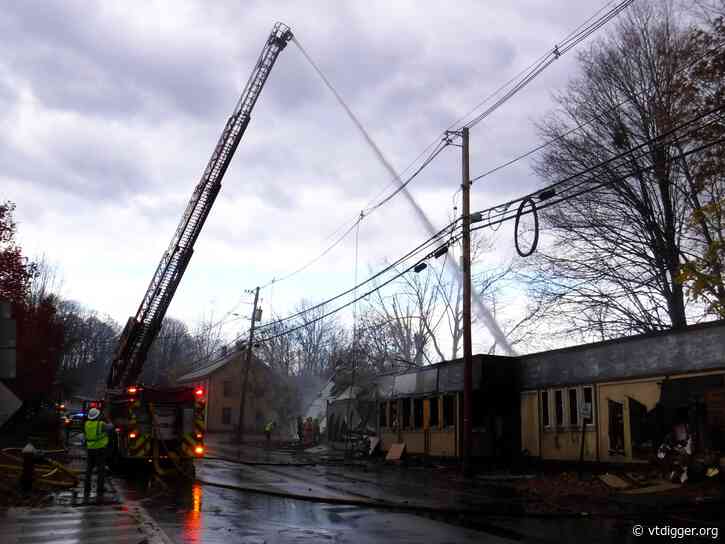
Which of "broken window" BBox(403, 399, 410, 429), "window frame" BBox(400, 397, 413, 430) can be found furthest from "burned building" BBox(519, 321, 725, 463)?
"broken window" BBox(403, 399, 410, 429)

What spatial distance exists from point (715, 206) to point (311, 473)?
14138 millimetres

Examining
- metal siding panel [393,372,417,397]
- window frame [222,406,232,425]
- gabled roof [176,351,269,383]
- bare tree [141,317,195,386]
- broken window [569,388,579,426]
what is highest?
bare tree [141,317,195,386]

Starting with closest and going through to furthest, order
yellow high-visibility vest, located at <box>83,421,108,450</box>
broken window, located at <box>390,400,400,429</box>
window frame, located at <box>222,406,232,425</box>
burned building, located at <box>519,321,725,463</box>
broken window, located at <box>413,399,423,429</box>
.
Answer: yellow high-visibility vest, located at <box>83,421,108,450</box> → burned building, located at <box>519,321,725,463</box> → broken window, located at <box>413,399,423,429</box> → broken window, located at <box>390,400,400,429</box> → window frame, located at <box>222,406,232,425</box>

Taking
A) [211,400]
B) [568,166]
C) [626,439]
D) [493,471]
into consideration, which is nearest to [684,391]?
[626,439]

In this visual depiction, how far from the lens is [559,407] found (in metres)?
21.2

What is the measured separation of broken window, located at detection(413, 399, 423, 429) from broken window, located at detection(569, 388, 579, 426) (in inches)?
320

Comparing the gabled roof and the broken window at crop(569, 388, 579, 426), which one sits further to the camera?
the gabled roof

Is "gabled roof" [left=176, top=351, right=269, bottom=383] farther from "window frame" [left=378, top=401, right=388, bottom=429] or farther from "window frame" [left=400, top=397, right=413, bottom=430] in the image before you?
"window frame" [left=400, top=397, right=413, bottom=430]

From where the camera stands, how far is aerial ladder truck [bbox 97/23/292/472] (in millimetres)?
19562

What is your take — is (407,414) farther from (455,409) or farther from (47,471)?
(47,471)

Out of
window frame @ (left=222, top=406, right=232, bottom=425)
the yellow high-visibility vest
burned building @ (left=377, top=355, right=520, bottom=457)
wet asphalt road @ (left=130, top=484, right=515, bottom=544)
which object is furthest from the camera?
window frame @ (left=222, top=406, right=232, bottom=425)

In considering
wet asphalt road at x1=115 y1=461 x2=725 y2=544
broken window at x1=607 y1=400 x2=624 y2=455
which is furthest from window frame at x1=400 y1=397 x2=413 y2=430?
wet asphalt road at x1=115 y1=461 x2=725 y2=544

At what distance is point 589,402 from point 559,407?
66.3 inches

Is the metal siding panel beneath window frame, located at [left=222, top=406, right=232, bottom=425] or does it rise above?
above
